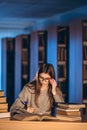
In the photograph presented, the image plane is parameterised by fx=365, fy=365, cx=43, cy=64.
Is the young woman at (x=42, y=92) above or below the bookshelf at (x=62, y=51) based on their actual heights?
below

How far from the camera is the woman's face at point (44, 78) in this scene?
8.59 ft

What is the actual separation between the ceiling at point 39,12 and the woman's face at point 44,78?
3.82 meters

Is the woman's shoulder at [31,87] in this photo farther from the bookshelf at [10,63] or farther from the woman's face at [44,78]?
the bookshelf at [10,63]

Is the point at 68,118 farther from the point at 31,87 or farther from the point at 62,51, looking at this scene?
the point at 62,51

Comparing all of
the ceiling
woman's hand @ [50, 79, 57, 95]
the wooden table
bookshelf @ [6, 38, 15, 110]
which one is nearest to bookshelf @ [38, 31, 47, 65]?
the ceiling

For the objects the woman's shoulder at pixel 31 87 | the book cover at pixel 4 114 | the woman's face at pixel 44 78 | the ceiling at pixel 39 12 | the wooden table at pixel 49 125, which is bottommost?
the wooden table at pixel 49 125

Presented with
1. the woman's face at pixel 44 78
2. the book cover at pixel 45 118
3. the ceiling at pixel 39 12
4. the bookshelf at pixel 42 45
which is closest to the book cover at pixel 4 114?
the book cover at pixel 45 118

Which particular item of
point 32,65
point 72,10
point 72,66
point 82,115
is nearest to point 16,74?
point 32,65

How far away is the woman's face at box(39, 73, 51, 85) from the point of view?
2.62 m

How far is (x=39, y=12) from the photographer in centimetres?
798

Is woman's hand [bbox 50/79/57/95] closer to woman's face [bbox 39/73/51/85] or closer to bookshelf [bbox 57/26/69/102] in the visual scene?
woman's face [bbox 39/73/51/85]

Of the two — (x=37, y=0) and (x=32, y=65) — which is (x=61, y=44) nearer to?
(x=37, y=0)

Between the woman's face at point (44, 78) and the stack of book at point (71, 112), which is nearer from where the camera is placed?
the stack of book at point (71, 112)

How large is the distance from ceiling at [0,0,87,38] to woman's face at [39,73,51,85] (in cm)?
382
